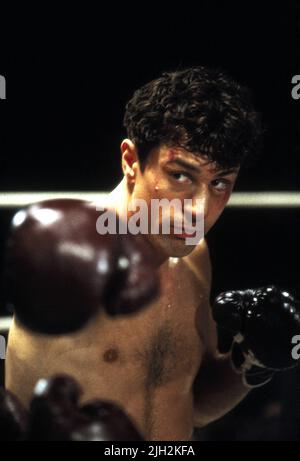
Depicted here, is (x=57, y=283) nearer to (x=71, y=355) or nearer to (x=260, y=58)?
(x=71, y=355)

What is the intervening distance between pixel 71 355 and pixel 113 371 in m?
0.10

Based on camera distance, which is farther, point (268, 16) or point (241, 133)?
point (268, 16)

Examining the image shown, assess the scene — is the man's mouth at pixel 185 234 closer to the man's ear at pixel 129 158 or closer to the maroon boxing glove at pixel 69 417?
the man's ear at pixel 129 158

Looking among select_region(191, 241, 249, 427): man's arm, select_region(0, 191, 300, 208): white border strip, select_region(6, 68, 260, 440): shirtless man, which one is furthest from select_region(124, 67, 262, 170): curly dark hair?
select_region(191, 241, 249, 427): man's arm

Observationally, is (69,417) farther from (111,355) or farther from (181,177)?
(181,177)

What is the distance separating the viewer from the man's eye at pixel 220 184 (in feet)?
5.10

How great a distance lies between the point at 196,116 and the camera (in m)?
1.49

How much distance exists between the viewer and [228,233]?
174cm

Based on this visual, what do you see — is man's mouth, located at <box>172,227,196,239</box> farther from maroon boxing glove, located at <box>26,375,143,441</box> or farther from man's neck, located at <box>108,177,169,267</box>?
maroon boxing glove, located at <box>26,375,143,441</box>

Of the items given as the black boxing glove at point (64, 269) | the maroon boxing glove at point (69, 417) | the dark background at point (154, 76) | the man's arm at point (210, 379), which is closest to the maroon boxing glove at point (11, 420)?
the maroon boxing glove at point (69, 417)

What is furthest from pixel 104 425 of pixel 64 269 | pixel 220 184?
pixel 220 184

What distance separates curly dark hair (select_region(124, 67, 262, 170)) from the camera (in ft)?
4.90

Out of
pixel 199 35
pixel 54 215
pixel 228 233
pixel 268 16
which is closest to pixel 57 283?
pixel 54 215

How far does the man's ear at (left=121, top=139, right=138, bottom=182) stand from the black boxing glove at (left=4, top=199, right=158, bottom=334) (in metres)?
0.10
